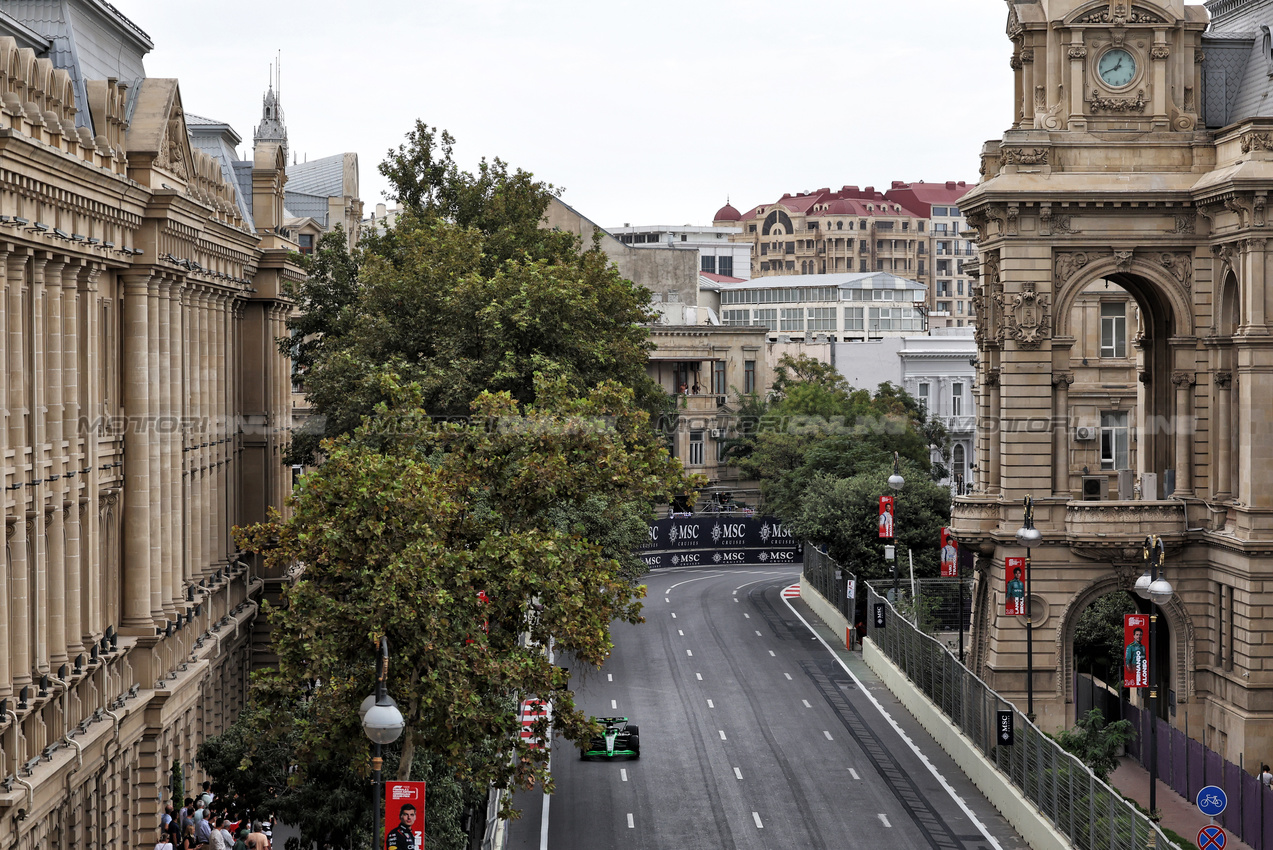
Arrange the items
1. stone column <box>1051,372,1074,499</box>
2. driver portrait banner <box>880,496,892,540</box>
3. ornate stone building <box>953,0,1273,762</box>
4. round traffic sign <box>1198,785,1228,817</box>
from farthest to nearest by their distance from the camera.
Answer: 1. driver portrait banner <box>880,496,892,540</box>
2. stone column <box>1051,372,1074,499</box>
3. ornate stone building <box>953,0,1273,762</box>
4. round traffic sign <box>1198,785,1228,817</box>

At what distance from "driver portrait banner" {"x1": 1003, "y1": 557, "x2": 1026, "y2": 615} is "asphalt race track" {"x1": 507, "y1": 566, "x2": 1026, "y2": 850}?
14.9 feet

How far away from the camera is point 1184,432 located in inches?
1861

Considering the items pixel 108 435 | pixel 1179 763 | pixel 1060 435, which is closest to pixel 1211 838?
pixel 1179 763

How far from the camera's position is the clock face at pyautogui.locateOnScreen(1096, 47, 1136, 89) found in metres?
47.1

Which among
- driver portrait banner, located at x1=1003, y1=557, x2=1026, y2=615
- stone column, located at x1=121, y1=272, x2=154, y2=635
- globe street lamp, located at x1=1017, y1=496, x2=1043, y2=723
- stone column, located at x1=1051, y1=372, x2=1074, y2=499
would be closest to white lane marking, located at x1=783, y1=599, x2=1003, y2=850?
globe street lamp, located at x1=1017, y1=496, x2=1043, y2=723

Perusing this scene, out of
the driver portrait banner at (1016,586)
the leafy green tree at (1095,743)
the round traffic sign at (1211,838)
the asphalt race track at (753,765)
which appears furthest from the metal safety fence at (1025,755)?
the driver portrait banner at (1016,586)

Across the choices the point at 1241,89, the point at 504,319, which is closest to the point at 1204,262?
the point at 1241,89

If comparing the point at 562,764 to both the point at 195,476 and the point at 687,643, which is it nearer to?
the point at 195,476

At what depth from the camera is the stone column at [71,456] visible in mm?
30719

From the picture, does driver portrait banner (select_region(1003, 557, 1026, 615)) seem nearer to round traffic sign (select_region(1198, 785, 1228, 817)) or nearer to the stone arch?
the stone arch

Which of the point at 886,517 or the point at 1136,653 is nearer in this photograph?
the point at 1136,653

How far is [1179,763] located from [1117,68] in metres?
18.8

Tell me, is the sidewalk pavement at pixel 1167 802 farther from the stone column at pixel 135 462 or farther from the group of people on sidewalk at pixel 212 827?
the stone column at pixel 135 462

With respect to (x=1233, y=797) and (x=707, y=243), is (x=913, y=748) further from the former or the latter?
(x=707, y=243)
